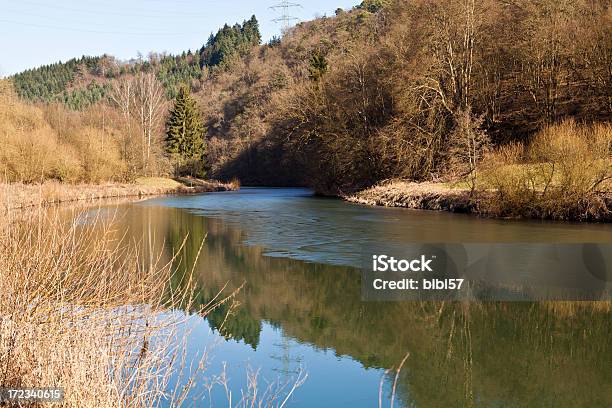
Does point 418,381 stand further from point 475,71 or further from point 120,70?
point 120,70

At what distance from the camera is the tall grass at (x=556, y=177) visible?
1902 cm

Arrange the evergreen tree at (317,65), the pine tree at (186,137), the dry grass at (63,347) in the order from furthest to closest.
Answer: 1. the pine tree at (186,137)
2. the evergreen tree at (317,65)
3. the dry grass at (63,347)

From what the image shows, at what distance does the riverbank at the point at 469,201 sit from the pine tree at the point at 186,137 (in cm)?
3024

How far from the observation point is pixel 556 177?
2009cm

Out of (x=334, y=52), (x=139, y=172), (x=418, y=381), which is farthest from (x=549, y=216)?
(x=334, y=52)

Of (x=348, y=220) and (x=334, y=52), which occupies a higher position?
(x=334, y=52)

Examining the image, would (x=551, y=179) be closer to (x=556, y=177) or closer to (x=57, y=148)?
(x=556, y=177)

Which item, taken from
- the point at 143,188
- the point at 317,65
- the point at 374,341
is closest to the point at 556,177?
the point at 374,341

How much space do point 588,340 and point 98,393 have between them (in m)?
6.67

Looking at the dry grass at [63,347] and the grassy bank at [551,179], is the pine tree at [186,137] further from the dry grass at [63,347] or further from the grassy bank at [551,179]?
the dry grass at [63,347]

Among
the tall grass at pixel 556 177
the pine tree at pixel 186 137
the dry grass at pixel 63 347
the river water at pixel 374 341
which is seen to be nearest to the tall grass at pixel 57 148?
the pine tree at pixel 186 137

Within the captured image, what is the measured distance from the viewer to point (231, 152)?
73.4 m

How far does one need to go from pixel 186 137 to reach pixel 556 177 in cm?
4685

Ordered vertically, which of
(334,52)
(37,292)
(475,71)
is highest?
(334,52)
